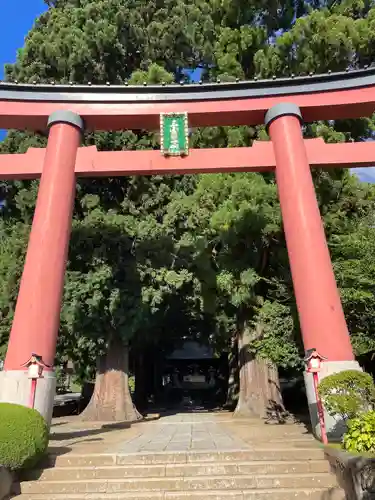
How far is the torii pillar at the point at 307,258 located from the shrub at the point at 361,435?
115 cm

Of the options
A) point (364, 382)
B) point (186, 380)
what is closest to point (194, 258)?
point (364, 382)

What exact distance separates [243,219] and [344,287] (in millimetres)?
2685

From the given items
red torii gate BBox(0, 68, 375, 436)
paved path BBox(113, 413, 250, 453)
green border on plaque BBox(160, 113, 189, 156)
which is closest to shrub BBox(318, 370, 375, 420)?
red torii gate BBox(0, 68, 375, 436)

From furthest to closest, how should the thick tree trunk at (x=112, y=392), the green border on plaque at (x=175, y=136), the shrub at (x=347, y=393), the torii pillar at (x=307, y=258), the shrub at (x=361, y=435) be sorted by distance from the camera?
1. the thick tree trunk at (x=112, y=392)
2. the green border on plaque at (x=175, y=136)
3. the torii pillar at (x=307, y=258)
4. the shrub at (x=347, y=393)
5. the shrub at (x=361, y=435)

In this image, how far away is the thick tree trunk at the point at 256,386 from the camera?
11.0 m

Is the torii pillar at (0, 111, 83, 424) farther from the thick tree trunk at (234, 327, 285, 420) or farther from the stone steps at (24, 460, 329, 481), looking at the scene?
the thick tree trunk at (234, 327, 285, 420)

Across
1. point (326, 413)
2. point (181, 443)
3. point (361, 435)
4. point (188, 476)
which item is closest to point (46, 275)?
point (181, 443)

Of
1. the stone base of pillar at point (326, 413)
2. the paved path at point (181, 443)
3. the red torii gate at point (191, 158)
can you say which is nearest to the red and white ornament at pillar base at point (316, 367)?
the stone base of pillar at point (326, 413)

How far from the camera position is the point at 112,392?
12.3 meters

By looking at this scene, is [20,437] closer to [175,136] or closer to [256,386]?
[175,136]

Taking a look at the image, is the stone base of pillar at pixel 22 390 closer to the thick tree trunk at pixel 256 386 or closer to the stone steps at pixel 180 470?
the stone steps at pixel 180 470

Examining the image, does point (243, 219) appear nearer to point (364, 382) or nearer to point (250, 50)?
point (364, 382)

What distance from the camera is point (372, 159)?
8328 millimetres

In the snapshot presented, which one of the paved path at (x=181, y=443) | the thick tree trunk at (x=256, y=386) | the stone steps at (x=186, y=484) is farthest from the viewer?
the thick tree trunk at (x=256, y=386)
